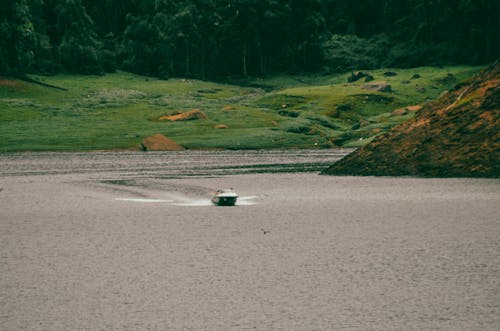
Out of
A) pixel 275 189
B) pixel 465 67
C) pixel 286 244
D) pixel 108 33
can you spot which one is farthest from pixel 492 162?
pixel 108 33

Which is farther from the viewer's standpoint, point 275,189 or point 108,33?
point 108,33

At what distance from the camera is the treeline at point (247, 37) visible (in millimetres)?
129000

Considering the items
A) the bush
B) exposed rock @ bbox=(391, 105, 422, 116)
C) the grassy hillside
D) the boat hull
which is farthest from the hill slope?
the bush

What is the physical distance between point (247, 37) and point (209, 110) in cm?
3581

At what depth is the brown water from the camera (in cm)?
1051

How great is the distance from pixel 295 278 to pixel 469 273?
2800 mm

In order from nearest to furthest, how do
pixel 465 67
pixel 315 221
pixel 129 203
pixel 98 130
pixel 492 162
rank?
1. pixel 315 221
2. pixel 129 203
3. pixel 492 162
4. pixel 98 130
5. pixel 465 67

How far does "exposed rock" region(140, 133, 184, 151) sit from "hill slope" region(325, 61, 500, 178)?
43.4 meters

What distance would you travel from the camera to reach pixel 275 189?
3225 centimetres

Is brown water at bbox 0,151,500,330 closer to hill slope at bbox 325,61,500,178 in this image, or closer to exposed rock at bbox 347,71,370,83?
hill slope at bbox 325,61,500,178

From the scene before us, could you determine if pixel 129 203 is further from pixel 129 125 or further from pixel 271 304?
pixel 129 125

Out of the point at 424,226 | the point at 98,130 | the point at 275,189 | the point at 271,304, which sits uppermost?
the point at 271,304

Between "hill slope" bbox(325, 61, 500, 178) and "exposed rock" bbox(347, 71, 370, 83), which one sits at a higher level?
"hill slope" bbox(325, 61, 500, 178)

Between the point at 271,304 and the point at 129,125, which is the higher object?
the point at 271,304
